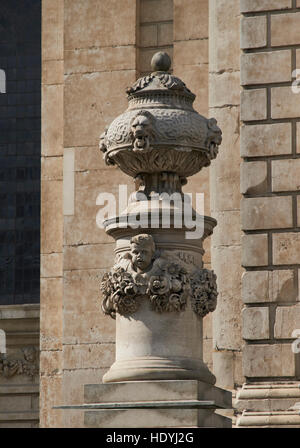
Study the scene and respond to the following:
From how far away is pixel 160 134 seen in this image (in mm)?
20578

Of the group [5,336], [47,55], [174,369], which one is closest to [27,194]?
[5,336]

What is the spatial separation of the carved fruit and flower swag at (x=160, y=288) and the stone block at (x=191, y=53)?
8.77 m

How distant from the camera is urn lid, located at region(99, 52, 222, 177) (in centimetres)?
2055

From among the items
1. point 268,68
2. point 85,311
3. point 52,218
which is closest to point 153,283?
point 268,68

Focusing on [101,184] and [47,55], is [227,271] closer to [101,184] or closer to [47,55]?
[101,184]

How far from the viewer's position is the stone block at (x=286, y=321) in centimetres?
2488

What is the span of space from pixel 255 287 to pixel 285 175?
1736 millimetres

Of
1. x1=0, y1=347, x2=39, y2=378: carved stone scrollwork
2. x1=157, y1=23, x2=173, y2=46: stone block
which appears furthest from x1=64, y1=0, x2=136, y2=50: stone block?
x1=0, y1=347, x2=39, y2=378: carved stone scrollwork

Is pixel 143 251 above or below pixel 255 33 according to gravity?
below

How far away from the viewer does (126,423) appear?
64.7 feet

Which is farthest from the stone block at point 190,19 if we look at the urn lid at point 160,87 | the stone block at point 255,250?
the urn lid at point 160,87

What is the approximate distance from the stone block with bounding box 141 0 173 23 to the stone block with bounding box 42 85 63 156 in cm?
205

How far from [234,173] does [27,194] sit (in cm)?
1025

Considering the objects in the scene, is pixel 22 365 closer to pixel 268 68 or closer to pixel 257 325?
pixel 257 325
